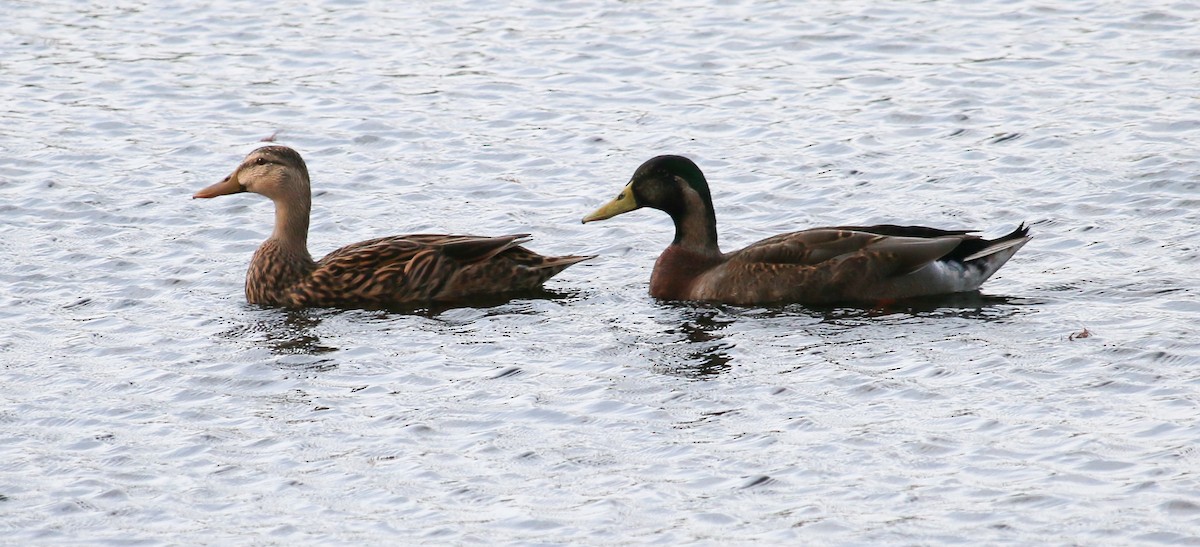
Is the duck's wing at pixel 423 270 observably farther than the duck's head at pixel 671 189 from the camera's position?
No

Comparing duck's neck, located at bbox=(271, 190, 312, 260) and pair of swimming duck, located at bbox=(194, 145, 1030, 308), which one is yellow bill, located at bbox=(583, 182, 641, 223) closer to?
pair of swimming duck, located at bbox=(194, 145, 1030, 308)

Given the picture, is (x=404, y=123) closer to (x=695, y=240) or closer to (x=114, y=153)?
(x=114, y=153)

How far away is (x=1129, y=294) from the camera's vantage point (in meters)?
12.2

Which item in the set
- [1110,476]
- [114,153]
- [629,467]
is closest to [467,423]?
[629,467]

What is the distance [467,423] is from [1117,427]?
337 centimetres

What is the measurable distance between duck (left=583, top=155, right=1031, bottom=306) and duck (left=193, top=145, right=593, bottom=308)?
1006 millimetres

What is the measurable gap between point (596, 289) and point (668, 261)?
0.55 metres

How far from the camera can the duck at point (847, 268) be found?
500 inches

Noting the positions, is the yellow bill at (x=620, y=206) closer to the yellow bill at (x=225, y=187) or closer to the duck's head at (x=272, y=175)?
the duck's head at (x=272, y=175)

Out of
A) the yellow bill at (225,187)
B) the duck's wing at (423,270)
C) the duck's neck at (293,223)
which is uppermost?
the yellow bill at (225,187)

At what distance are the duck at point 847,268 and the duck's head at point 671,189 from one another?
0.50 meters

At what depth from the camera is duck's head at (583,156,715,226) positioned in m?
13.3

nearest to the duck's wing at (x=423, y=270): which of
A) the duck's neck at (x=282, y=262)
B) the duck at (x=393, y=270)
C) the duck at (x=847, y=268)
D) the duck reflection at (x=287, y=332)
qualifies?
the duck at (x=393, y=270)

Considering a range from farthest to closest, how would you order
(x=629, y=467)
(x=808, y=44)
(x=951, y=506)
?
(x=808, y=44) → (x=629, y=467) → (x=951, y=506)
